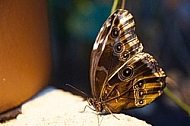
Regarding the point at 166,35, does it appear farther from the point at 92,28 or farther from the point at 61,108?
the point at 61,108

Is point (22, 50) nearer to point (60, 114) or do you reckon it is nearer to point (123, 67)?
point (60, 114)

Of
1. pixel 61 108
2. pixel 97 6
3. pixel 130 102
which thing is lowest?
pixel 61 108

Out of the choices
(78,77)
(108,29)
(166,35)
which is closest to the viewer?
(108,29)

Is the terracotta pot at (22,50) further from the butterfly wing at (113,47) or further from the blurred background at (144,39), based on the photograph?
the butterfly wing at (113,47)

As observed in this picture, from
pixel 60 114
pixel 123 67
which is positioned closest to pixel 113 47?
pixel 123 67

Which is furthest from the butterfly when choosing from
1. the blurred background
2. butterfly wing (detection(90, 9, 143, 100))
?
the blurred background

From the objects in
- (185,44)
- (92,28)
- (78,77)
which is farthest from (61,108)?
(185,44)

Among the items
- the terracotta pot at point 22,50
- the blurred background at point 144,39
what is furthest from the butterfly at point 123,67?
the terracotta pot at point 22,50
